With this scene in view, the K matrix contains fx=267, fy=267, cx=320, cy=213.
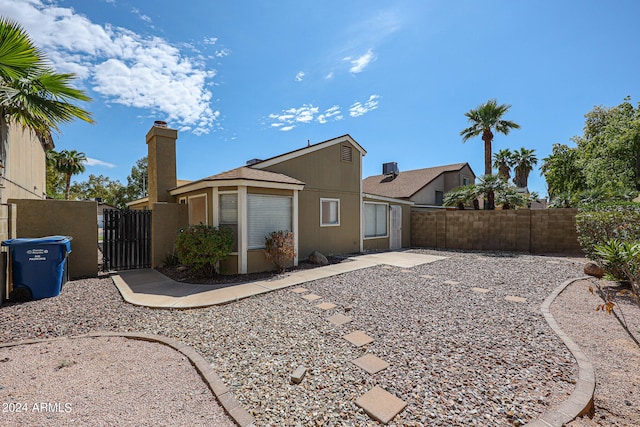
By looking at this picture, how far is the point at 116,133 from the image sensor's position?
607 inches

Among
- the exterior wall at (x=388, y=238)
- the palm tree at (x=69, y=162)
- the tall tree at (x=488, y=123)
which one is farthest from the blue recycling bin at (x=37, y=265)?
the palm tree at (x=69, y=162)

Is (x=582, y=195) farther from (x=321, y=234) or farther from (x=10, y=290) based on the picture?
(x=10, y=290)

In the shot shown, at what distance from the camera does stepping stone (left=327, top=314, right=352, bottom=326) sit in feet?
14.4

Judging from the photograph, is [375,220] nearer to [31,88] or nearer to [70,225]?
[70,225]

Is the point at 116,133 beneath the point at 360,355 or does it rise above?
above

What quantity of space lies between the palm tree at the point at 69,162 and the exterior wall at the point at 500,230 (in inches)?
1331

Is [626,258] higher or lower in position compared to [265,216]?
lower

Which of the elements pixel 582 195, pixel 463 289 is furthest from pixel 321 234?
pixel 582 195

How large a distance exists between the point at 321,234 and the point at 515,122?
1724 cm

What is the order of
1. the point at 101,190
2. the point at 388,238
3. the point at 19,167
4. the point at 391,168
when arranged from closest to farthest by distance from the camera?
the point at 19,167 → the point at 388,238 → the point at 391,168 → the point at 101,190

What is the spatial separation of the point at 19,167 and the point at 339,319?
10914 millimetres

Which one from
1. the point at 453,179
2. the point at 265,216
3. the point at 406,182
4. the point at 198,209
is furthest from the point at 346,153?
→ the point at 453,179

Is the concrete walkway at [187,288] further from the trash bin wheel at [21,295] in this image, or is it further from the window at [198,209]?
the window at [198,209]

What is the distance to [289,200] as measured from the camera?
9.09 m
